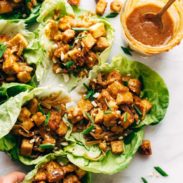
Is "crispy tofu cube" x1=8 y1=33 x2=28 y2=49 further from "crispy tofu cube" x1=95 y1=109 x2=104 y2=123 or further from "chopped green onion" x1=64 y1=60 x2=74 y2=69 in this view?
"crispy tofu cube" x1=95 y1=109 x2=104 y2=123

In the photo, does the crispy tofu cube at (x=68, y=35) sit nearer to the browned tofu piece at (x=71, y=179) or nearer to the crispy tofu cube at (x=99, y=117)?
the crispy tofu cube at (x=99, y=117)

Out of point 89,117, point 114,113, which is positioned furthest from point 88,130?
point 114,113

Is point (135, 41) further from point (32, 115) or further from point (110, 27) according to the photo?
point (32, 115)

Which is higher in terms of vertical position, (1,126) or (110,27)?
(110,27)

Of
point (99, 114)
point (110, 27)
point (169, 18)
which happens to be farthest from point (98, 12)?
point (99, 114)

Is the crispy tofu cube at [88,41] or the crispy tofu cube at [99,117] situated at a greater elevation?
the crispy tofu cube at [88,41]

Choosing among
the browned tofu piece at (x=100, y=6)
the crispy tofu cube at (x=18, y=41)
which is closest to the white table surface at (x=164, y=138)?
the browned tofu piece at (x=100, y=6)
